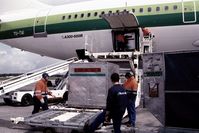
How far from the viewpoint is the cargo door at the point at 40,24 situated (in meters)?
21.3

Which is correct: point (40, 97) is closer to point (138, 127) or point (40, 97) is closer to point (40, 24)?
point (138, 127)

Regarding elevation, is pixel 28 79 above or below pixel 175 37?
below

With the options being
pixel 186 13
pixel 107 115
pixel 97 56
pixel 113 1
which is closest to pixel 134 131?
pixel 107 115

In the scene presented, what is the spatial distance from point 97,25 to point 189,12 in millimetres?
5007

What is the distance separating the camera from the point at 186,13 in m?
17.2

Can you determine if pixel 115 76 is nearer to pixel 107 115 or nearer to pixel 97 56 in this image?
pixel 107 115

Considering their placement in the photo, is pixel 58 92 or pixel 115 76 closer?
pixel 115 76

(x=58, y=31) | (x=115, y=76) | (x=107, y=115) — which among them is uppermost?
(x=58, y=31)

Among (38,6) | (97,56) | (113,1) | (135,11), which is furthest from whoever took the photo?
(38,6)

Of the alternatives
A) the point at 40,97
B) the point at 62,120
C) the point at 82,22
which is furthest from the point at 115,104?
the point at 82,22

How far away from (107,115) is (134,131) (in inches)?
62.3

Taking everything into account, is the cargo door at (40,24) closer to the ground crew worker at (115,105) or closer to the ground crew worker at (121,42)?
the ground crew worker at (121,42)

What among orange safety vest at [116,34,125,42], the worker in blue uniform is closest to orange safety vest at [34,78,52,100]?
the worker in blue uniform

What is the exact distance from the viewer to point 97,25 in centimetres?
1911
